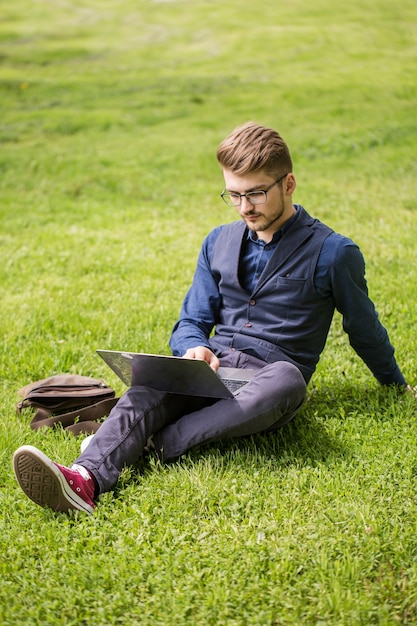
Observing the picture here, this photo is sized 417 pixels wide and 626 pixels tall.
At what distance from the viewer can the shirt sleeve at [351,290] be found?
152 inches

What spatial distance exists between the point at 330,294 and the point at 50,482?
5.59 feet

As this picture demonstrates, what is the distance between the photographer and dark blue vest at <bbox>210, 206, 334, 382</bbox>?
3.93 meters

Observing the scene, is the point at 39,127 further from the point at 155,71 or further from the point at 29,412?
the point at 29,412

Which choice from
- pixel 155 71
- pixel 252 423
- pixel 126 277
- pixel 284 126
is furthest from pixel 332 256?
pixel 155 71

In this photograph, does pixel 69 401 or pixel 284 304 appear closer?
pixel 284 304

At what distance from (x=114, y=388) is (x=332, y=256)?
1686mm

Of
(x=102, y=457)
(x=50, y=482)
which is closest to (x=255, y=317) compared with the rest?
(x=102, y=457)

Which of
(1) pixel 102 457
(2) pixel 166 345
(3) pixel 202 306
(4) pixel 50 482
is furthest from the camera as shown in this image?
(2) pixel 166 345

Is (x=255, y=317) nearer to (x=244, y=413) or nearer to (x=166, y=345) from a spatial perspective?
(x=244, y=413)

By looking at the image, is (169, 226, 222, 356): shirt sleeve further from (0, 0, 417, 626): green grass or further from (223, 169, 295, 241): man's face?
(0, 0, 417, 626): green grass

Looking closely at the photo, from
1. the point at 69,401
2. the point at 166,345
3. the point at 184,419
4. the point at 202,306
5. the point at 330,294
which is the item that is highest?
the point at 330,294

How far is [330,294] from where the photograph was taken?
399 cm

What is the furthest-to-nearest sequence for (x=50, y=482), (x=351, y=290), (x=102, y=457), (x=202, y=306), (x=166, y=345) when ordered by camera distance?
(x=166, y=345)
(x=202, y=306)
(x=351, y=290)
(x=102, y=457)
(x=50, y=482)

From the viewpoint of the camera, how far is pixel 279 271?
13.0 ft
